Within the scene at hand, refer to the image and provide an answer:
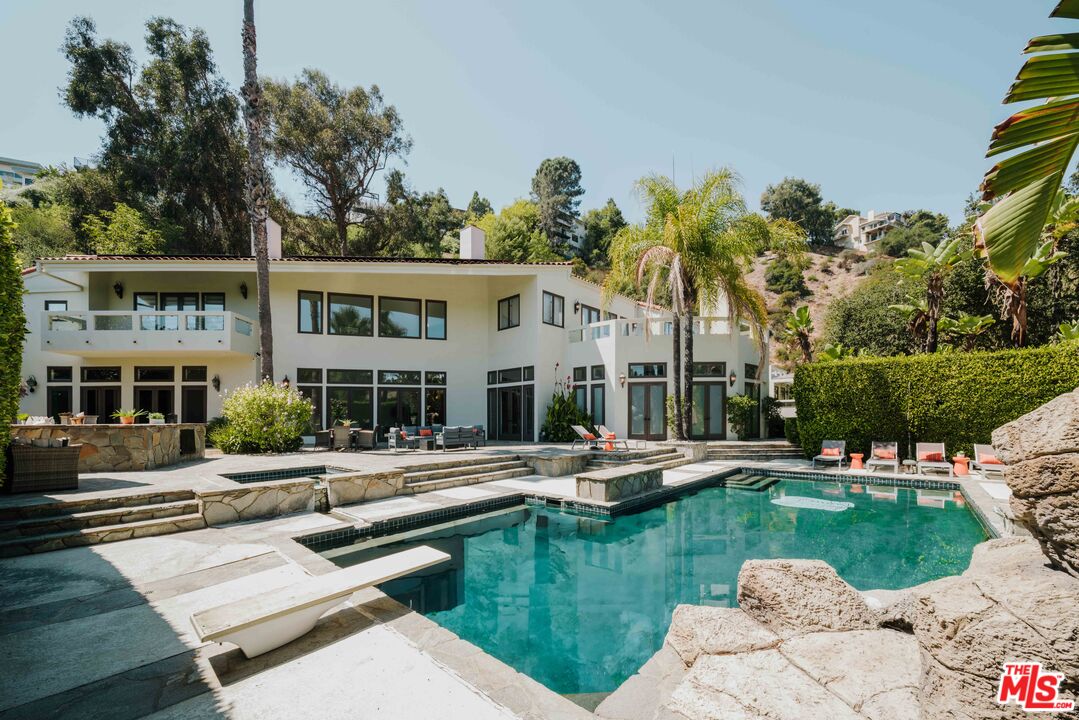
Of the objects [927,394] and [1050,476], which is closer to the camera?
[1050,476]

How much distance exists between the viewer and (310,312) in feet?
58.2

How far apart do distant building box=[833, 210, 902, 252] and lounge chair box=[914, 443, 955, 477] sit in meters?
62.0

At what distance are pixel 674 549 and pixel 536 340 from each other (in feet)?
37.0

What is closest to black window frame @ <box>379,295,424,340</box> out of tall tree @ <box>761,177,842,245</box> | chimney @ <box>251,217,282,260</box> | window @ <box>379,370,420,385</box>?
window @ <box>379,370,420,385</box>

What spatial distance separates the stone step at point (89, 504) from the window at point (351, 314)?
11.4 meters

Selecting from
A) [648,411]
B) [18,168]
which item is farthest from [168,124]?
[18,168]

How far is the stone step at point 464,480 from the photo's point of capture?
10.2 m

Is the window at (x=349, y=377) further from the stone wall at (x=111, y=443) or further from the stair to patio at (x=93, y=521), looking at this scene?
the stair to patio at (x=93, y=521)

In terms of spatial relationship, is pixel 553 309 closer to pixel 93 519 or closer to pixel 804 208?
pixel 93 519

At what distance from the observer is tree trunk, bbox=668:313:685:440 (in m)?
16.3

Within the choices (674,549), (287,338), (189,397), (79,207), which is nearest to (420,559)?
(674,549)

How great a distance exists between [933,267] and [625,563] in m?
14.9

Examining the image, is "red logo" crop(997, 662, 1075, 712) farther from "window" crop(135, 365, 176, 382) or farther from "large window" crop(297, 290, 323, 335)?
"window" crop(135, 365, 176, 382)

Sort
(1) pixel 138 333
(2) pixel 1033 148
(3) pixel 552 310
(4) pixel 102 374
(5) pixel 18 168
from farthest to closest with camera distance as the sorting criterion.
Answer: (5) pixel 18 168
(3) pixel 552 310
(4) pixel 102 374
(1) pixel 138 333
(2) pixel 1033 148
